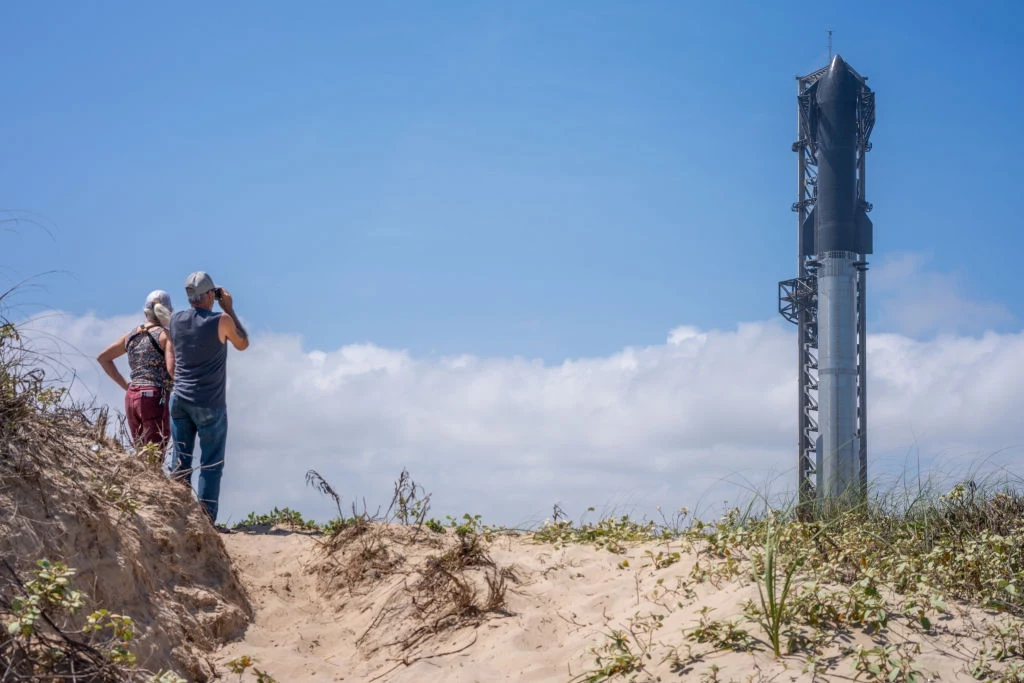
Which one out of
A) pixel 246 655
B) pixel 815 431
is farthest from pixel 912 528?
pixel 815 431

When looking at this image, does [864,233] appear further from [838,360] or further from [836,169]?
[838,360]

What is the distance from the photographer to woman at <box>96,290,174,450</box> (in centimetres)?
802

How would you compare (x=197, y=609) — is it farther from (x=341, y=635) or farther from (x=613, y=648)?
(x=613, y=648)

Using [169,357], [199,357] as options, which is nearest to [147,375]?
[169,357]

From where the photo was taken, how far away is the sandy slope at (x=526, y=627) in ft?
16.6

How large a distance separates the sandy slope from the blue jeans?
598 millimetres

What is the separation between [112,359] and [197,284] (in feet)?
3.98

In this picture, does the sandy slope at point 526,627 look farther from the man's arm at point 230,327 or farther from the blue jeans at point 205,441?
the man's arm at point 230,327

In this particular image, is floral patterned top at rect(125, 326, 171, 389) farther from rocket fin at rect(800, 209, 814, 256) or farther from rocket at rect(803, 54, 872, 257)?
rocket fin at rect(800, 209, 814, 256)

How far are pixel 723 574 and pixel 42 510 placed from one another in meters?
4.42

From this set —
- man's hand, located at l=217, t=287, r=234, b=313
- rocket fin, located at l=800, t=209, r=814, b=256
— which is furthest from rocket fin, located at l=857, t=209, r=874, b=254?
man's hand, located at l=217, t=287, r=234, b=313

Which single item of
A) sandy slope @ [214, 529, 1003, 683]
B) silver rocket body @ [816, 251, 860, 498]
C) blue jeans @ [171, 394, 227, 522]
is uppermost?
silver rocket body @ [816, 251, 860, 498]

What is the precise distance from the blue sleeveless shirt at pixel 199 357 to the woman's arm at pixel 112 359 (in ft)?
2.62

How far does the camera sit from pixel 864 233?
74.0ft
